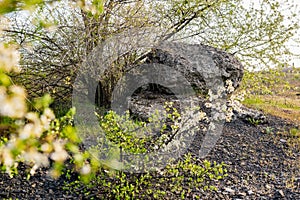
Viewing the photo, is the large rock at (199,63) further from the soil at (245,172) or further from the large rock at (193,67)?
the soil at (245,172)

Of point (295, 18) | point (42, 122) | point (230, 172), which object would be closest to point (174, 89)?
point (230, 172)

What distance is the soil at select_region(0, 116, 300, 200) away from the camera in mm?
3336

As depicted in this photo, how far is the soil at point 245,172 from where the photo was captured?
10.9 ft

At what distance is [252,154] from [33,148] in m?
4.27

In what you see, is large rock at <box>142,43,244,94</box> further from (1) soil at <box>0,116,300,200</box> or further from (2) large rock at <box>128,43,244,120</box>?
(1) soil at <box>0,116,300,200</box>

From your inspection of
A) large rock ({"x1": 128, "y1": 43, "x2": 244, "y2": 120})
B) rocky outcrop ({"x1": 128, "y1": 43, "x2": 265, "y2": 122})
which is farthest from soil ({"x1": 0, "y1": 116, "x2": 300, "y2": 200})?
large rock ({"x1": 128, "y1": 43, "x2": 244, "y2": 120})

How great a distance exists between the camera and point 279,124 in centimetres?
648

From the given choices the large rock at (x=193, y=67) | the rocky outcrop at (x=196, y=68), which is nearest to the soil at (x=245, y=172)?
the rocky outcrop at (x=196, y=68)

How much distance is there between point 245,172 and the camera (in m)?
4.33

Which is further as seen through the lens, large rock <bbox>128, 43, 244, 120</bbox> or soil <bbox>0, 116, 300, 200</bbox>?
large rock <bbox>128, 43, 244, 120</bbox>

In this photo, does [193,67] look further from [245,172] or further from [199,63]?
[245,172]

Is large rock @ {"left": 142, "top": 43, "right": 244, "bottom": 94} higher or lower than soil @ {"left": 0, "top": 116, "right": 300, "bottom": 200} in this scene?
higher

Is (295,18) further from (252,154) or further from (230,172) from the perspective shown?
(230,172)

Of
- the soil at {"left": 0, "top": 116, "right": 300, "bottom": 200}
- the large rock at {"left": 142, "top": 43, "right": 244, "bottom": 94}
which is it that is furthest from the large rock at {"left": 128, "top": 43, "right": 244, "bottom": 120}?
the soil at {"left": 0, "top": 116, "right": 300, "bottom": 200}
